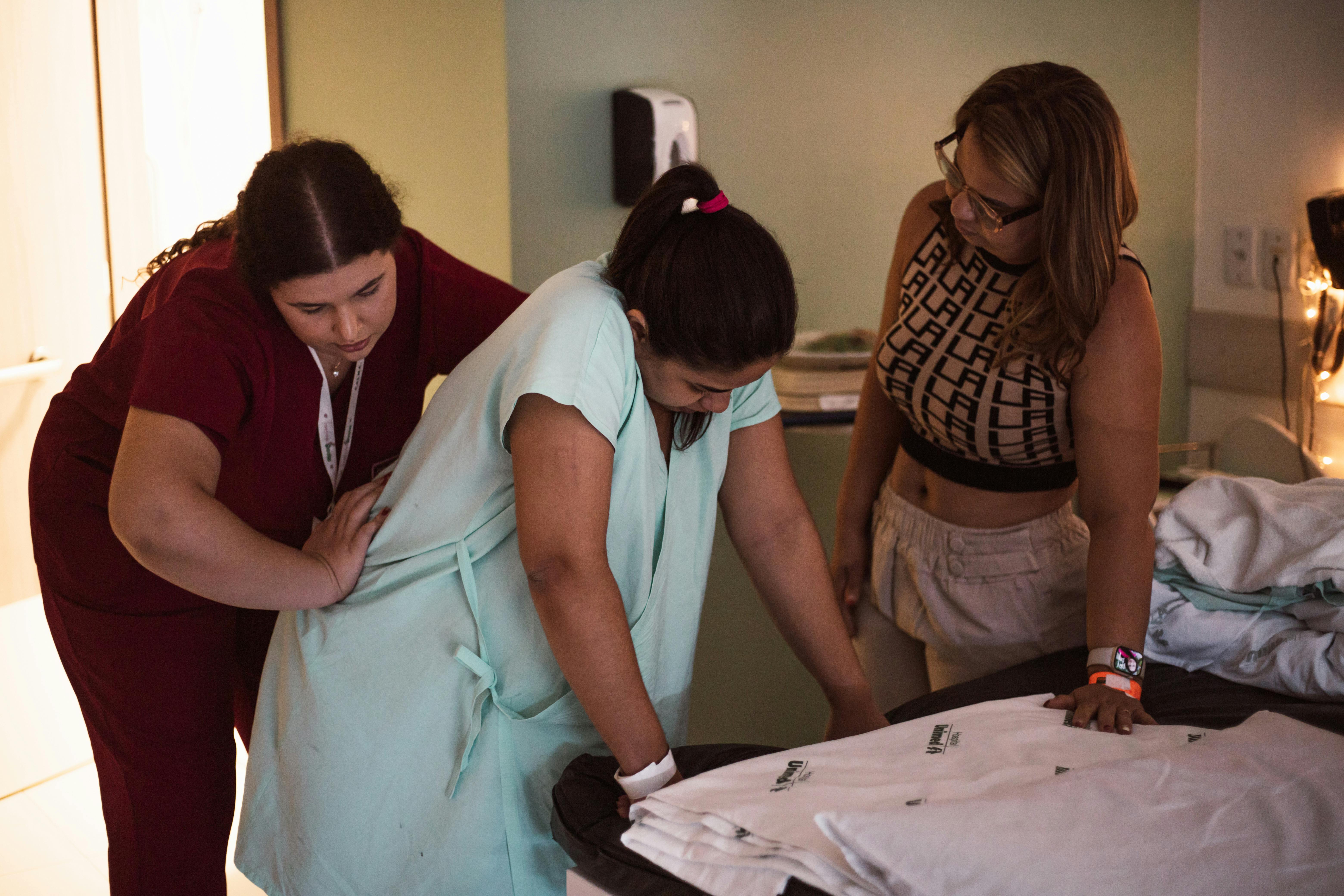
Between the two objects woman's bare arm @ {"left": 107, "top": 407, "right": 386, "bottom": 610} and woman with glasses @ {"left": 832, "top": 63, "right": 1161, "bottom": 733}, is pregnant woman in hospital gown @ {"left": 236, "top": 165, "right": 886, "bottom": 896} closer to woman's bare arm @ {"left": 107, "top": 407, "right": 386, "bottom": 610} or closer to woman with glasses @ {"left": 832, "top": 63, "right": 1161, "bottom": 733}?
woman's bare arm @ {"left": 107, "top": 407, "right": 386, "bottom": 610}

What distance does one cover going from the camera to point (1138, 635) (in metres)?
1.19

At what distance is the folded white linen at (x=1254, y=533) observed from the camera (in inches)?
46.1

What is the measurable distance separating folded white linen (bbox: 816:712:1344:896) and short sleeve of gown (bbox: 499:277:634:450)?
1.32 feet

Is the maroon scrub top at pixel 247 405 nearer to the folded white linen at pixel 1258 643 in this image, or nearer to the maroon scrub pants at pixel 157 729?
the maroon scrub pants at pixel 157 729

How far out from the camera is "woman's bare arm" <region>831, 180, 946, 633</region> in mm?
1614

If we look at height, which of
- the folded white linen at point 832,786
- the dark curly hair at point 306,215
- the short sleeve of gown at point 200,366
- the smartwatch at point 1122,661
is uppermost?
the dark curly hair at point 306,215

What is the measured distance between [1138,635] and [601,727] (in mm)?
606

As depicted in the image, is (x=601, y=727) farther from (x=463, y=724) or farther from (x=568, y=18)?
(x=568, y=18)

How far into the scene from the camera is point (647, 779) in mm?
957

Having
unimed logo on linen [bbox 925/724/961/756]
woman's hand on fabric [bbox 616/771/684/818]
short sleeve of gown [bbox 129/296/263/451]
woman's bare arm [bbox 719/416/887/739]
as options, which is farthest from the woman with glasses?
short sleeve of gown [bbox 129/296/263/451]

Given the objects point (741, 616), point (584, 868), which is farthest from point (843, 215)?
point (584, 868)

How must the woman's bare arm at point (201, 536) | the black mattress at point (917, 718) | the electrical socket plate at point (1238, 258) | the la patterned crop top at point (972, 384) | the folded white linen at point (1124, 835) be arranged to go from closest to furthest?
1. the folded white linen at point (1124, 835)
2. the black mattress at point (917, 718)
3. the woman's bare arm at point (201, 536)
4. the la patterned crop top at point (972, 384)
5. the electrical socket plate at point (1238, 258)

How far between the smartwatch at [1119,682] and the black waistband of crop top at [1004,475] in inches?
12.3

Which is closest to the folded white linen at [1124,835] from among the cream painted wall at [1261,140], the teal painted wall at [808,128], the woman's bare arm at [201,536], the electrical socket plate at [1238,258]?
the woman's bare arm at [201,536]
